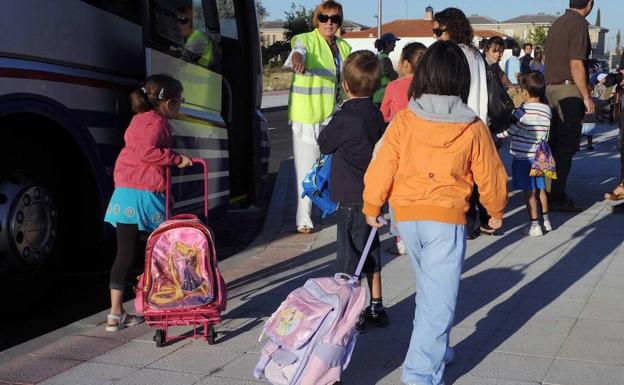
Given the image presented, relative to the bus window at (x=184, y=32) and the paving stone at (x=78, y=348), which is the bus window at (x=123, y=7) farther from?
the paving stone at (x=78, y=348)

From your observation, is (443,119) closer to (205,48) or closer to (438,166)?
(438,166)

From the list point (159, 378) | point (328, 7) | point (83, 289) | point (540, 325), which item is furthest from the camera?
point (328, 7)

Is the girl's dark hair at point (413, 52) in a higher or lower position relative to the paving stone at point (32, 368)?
higher

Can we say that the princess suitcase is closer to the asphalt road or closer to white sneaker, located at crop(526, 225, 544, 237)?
the asphalt road

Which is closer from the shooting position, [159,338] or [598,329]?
[159,338]

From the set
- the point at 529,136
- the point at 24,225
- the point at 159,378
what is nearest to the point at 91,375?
the point at 159,378

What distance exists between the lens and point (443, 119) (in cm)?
436

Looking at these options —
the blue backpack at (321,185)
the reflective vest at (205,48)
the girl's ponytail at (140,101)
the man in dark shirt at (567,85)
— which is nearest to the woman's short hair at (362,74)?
the blue backpack at (321,185)

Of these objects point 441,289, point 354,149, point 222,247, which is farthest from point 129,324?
point 222,247

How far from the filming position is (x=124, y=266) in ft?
19.0

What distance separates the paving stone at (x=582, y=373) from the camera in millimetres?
4574

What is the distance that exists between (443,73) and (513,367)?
1.60 meters

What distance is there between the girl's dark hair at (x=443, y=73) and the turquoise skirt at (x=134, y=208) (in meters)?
2.05

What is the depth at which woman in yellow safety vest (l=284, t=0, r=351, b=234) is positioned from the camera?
28.1ft
